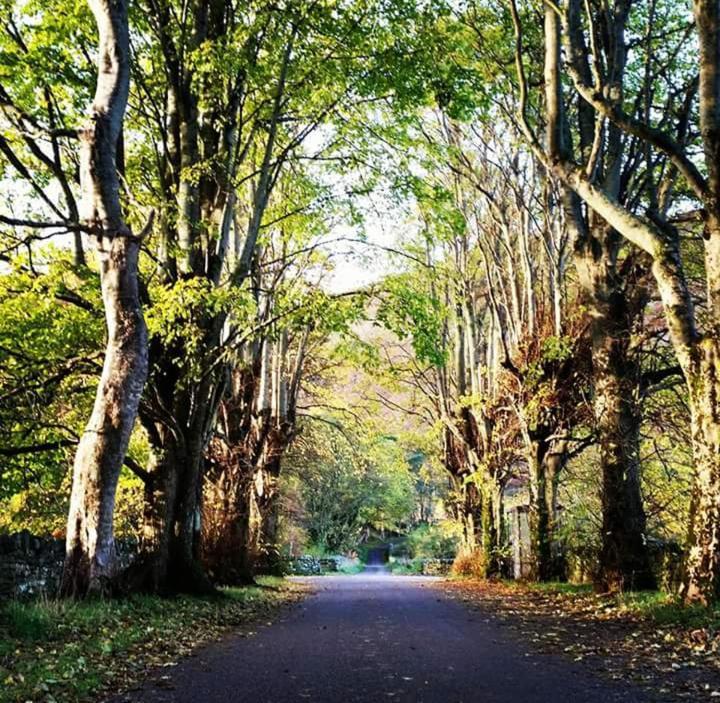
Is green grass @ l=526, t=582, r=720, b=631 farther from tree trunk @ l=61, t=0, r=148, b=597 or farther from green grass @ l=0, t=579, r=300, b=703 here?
tree trunk @ l=61, t=0, r=148, b=597

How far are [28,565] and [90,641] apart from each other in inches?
186

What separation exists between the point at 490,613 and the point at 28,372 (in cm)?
881

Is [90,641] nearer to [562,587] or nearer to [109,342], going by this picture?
[109,342]

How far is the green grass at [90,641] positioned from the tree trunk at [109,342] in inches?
30.9

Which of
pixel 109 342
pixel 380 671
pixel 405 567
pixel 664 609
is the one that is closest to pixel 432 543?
pixel 405 567

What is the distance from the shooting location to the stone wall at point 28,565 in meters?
10.4

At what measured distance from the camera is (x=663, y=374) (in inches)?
511

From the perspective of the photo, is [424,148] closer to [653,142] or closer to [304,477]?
[653,142]

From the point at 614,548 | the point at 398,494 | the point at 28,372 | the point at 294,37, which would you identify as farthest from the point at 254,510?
the point at 398,494

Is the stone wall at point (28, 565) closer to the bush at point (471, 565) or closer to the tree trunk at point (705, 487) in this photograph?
the tree trunk at point (705, 487)

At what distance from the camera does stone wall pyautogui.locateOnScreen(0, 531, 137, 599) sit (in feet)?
34.2

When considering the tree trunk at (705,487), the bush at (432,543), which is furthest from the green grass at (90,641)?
the bush at (432,543)

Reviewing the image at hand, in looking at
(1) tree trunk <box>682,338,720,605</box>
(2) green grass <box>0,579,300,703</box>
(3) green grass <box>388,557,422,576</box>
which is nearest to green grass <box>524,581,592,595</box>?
(1) tree trunk <box>682,338,720,605</box>

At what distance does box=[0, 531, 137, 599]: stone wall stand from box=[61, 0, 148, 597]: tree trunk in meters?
1.11
